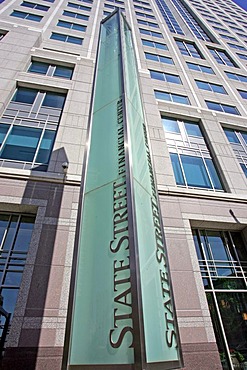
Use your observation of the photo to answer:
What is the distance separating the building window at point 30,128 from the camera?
8.41m

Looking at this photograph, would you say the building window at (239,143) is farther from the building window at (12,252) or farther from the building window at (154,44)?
the building window at (154,44)

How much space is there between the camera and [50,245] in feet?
20.6

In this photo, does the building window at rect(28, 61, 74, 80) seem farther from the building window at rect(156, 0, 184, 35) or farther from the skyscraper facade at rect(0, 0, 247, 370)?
the building window at rect(156, 0, 184, 35)

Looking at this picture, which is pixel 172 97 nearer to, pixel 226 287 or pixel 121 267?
pixel 226 287

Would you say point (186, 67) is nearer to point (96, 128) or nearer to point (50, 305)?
point (96, 128)

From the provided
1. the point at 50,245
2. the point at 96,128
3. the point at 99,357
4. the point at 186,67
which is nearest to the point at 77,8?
the point at 186,67

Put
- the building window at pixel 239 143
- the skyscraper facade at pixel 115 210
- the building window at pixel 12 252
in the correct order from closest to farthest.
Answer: the skyscraper facade at pixel 115 210, the building window at pixel 12 252, the building window at pixel 239 143

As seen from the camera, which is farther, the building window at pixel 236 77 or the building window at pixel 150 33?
the building window at pixel 150 33

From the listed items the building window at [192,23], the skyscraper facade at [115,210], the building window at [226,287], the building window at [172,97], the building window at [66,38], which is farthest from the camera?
the building window at [192,23]

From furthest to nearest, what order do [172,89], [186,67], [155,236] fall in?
[186,67]
[172,89]
[155,236]

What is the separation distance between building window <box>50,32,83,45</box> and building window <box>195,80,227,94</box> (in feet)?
31.2

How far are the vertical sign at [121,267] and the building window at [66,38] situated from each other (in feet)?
47.0

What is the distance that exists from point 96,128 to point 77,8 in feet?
74.5

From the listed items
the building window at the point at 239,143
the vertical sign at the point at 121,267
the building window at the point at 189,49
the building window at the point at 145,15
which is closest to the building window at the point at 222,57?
the building window at the point at 189,49
